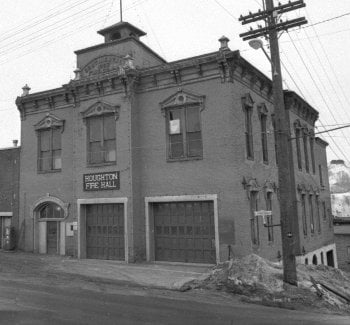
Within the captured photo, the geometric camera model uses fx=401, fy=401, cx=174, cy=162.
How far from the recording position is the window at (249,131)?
1900 cm

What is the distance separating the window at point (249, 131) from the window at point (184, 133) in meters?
2.37

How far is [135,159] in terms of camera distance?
19.4m

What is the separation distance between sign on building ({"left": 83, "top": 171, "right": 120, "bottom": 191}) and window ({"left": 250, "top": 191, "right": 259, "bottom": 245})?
642cm

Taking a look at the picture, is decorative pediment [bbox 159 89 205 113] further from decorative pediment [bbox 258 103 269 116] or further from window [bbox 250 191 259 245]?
window [bbox 250 191 259 245]

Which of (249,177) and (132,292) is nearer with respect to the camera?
(132,292)

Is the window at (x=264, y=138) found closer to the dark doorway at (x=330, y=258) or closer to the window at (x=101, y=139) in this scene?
the window at (x=101, y=139)

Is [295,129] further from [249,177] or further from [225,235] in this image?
[225,235]

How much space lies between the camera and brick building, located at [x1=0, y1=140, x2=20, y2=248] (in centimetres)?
2336

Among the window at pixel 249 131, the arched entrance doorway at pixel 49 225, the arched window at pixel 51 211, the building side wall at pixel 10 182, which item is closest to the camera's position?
the window at pixel 249 131

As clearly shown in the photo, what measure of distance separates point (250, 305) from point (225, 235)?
18.6ft

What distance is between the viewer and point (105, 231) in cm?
2012

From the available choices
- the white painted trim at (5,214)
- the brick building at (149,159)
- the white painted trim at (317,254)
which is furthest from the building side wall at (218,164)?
the white painted trim at (5,214)

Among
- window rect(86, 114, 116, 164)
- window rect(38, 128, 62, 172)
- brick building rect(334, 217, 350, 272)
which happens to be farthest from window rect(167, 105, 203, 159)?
brick building rect(334, 217, 350, 272)

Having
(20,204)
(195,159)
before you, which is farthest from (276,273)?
(20,204)
